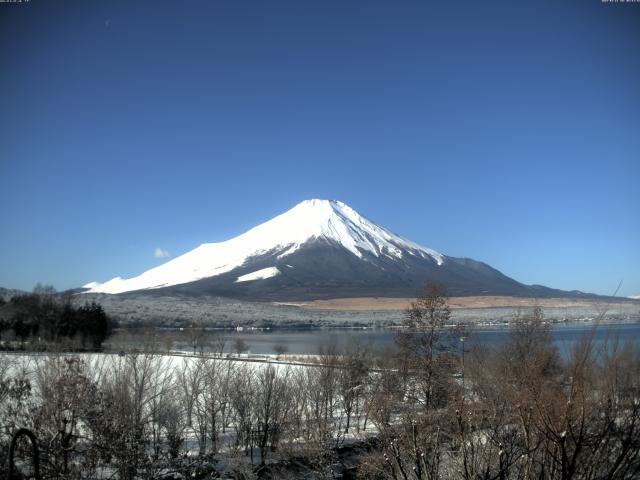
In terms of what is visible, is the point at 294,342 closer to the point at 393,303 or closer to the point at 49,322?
the point at 49,322

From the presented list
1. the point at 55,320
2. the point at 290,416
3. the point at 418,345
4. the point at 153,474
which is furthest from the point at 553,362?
the point at 55,320

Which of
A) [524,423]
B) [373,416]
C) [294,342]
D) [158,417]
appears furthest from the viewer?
[294,342]

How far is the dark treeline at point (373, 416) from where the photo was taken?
27.3ft

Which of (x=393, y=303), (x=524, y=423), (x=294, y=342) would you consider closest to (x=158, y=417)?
(x=524, y=423)

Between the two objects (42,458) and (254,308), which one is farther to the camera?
(254,308)

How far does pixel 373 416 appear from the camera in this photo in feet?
41.4

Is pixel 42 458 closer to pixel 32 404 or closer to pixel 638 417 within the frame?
pixel 32 404

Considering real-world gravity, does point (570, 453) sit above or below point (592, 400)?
below

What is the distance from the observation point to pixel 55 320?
58156mm

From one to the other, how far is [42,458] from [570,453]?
11349 millimetres

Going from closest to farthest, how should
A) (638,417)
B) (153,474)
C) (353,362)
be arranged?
(638,417)
(153,474)
(353,362)

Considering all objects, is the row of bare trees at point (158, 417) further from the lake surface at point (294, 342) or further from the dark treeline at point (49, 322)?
the dark treeline at point (49, 322)

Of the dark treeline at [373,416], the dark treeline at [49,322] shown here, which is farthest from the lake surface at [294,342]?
the dark treeline at [373,416]

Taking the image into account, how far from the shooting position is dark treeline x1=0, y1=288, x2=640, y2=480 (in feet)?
27.3
